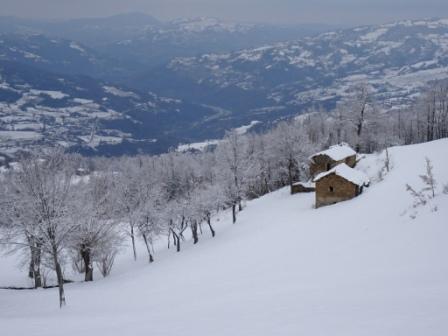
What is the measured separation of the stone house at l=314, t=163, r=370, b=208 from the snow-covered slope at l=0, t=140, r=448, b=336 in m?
4.54

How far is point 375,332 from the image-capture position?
1257cm

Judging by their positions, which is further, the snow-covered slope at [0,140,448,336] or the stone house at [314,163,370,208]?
the stone house at [314,163,370,208]

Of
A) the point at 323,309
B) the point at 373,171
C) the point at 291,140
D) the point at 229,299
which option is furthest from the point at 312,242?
the point at 291,140

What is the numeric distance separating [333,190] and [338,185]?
0.84m

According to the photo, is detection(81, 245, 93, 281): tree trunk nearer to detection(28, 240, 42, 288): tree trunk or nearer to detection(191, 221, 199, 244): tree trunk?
detection(28, 240, 42, 288): tree trunk

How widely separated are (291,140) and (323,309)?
185ft

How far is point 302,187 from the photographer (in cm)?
6631

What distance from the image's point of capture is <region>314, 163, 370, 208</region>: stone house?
5124 cm

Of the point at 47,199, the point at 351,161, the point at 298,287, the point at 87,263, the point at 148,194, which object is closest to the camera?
the point at 298,287

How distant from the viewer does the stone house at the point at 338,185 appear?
168ft

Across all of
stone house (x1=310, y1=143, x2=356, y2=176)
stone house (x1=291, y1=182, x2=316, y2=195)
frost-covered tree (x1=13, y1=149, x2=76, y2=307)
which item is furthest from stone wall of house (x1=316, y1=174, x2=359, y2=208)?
frost-covered tree (x1=13, y1=149, x2=76, y2=307)

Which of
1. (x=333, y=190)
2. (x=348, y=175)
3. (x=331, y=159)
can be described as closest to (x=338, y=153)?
(x=331, y=159)

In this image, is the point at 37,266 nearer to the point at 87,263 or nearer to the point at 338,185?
the point at 87,263

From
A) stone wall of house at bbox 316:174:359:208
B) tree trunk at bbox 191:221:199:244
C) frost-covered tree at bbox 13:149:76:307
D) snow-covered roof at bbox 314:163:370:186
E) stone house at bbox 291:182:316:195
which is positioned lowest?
tree trunk at bbox 191:221:199:244
